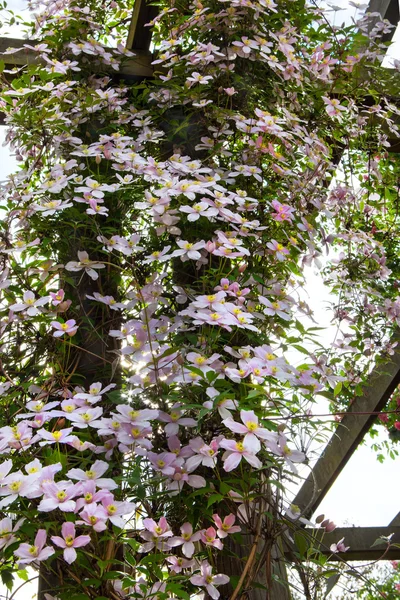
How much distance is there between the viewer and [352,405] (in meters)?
2.42

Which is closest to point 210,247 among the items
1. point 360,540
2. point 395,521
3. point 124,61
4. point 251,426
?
point 251,426

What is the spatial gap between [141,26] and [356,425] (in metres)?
1.62

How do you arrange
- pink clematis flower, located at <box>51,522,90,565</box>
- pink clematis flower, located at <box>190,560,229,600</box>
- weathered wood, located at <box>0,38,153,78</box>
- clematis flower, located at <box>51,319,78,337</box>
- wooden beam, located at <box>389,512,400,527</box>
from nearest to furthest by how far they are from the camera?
1. pink clematis flower, located at <box>51,522,90,565</box>
2. pink clematis flower, located at <box>190,560,229,600</box>
3. clematis flower, located at <box>51,319,78,337</box>
4. weathered wood, located at <box>0,38,153,78</box>
5. wooden beam, located at <box>389,512,400,527</box>

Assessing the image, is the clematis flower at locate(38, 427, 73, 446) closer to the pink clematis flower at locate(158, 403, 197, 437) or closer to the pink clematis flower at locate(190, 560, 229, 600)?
the pink clematis flower at locate(158, 403, 197, 437)

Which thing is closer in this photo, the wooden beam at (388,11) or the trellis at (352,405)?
the trellis at (352,405)

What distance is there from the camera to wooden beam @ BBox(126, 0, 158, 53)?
1933 mm

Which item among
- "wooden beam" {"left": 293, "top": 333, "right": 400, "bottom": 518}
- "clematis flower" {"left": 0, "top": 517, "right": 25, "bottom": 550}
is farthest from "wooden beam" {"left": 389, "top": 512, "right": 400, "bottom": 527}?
"clematis flower" {"left": 0, "top": 517, "right": 25, "bottom": 550}

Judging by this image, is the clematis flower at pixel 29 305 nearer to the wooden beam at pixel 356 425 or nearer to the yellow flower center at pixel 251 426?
the yellow flower center at pixel 251 426

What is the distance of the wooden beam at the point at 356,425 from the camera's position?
221cm

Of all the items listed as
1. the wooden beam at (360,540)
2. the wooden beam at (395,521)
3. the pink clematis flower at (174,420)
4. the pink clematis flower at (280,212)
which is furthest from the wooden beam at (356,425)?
the pink clematis flower at (174,420)

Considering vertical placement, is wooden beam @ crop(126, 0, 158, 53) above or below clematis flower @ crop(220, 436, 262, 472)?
above

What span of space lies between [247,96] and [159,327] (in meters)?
0.77

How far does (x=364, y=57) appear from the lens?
1.89 metres

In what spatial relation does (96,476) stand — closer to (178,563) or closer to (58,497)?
(58,497)
